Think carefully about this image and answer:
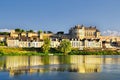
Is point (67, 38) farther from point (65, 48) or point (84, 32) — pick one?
point (65, 48)

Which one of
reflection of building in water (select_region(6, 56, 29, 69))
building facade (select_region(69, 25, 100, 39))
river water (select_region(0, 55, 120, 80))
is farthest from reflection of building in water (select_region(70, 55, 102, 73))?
building facade (select_region(69, 25, 100, 39))

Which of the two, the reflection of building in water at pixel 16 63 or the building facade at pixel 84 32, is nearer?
the reflection of building in water at pixel 16 63

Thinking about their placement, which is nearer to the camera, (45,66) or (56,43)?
(45,66)

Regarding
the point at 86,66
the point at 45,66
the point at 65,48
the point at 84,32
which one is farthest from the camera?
the point at 84,32

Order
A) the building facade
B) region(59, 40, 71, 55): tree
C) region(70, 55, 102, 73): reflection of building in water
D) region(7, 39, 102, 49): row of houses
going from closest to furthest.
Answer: region(70, 55, 102, 73): reflection of building in water → region(59, 40, 71, 55): tree → region(7, 39, 102, 49): row of houses → the building facade

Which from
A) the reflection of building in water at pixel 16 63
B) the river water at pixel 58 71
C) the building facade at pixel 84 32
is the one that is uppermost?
the building facade at pixel 84 32

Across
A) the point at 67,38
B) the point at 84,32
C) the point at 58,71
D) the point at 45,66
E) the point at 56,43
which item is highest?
the point at 84,32

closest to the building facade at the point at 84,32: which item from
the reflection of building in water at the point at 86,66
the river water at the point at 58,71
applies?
the reflection of building in water at the point at 86,66

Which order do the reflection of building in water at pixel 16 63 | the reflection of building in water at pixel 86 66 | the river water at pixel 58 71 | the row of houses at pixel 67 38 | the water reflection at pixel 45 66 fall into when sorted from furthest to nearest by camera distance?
1. the row of houses at pixel 67 38
2. the reflection of building in water at pixel 16 63
3. the reflection of building in water at pixel 86 66
4. the water reflection at pixel 45 66
5. the river water at pixel 58 71

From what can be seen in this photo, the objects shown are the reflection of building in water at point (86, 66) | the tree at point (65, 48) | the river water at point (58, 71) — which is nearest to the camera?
the river water at point (58, 71)

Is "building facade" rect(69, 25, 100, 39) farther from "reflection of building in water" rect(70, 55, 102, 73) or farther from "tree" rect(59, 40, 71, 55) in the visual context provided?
"reflection of building in water" rect(70, 55, 102, 73)

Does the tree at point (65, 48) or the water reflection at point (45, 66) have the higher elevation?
the tree at point (65, 48)

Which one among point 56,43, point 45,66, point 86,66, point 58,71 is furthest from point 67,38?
point 58,71

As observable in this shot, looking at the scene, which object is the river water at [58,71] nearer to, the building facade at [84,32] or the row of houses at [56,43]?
the row of houses at [56,43]
